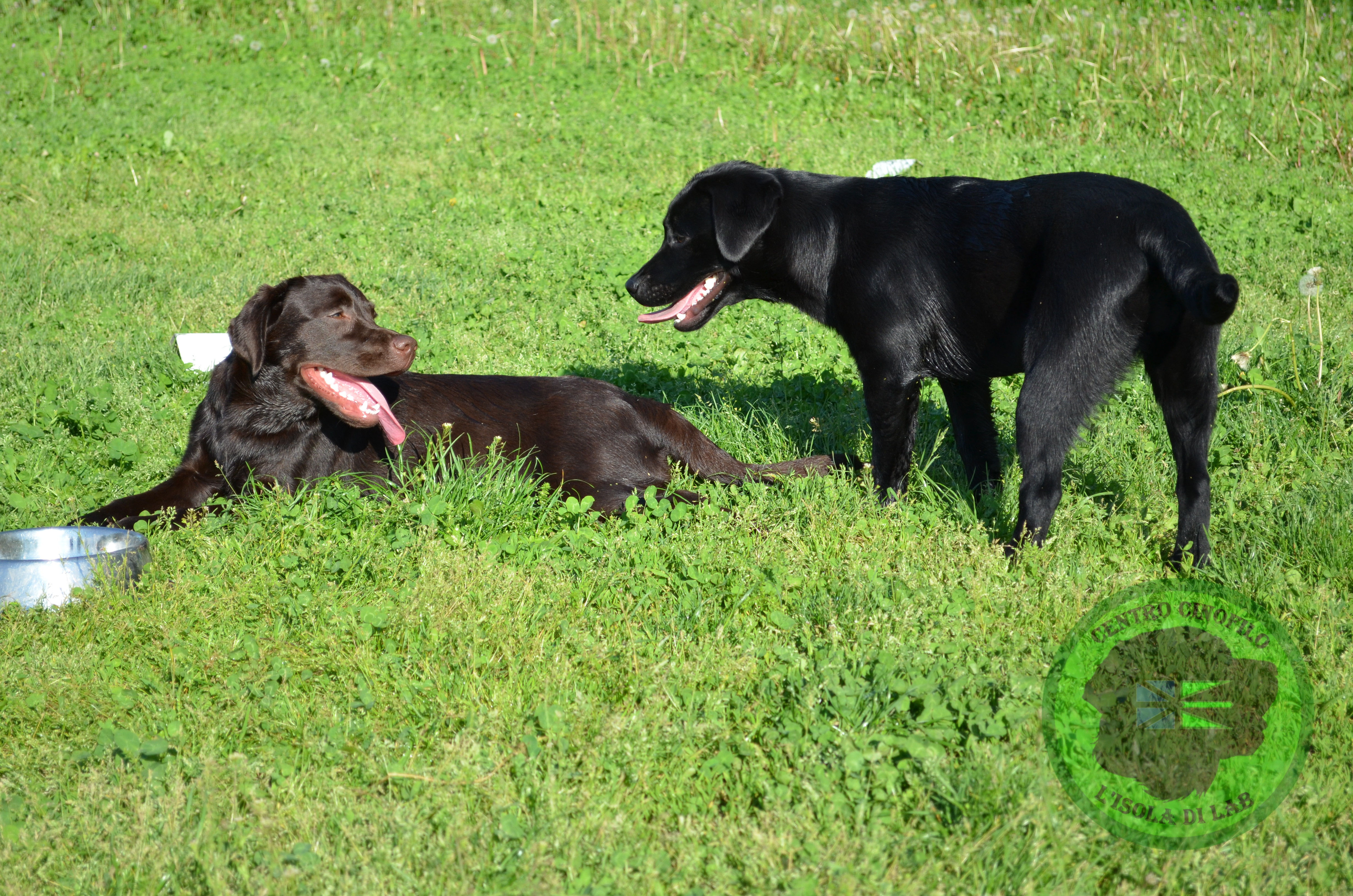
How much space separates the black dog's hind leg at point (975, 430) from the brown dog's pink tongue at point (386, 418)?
2363mm

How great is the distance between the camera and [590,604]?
3.55 metres

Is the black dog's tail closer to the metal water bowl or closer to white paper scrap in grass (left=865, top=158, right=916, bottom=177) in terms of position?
the metal water bowl

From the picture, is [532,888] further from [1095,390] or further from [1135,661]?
[1095,390]

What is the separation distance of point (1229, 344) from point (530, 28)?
39.4 ft

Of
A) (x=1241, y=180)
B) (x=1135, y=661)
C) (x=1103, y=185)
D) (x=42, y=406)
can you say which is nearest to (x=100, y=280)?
(x=42, y=406)

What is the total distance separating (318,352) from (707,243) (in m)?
1.78

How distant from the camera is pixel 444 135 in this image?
11570mm

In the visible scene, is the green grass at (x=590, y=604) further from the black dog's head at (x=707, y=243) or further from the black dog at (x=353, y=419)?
the black dog's head at (x=707, y=243)

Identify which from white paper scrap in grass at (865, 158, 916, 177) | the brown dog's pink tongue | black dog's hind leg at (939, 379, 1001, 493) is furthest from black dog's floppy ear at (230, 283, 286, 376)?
white paper scrap in grass at (865, 158, 916, 177)

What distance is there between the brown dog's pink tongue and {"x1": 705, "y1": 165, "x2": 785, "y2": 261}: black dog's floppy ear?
5.25ft

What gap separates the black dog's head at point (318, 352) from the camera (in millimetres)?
4336

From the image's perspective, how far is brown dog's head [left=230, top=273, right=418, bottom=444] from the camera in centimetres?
433

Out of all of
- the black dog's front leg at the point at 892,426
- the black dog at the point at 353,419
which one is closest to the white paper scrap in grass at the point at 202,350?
the black dog at the point at 353,419

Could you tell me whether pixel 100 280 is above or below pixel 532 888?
below
